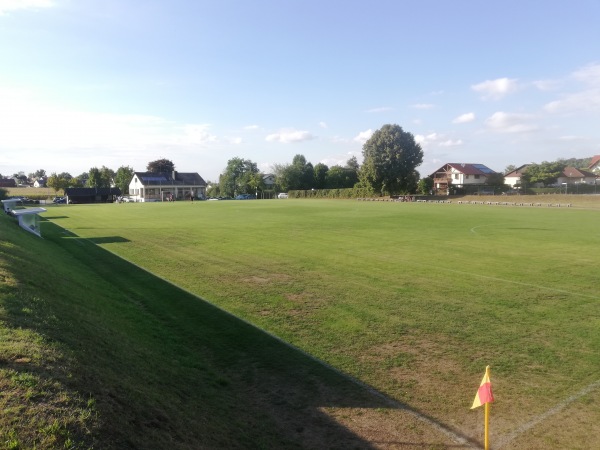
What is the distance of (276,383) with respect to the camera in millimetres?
6820

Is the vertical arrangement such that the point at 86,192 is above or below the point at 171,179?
below

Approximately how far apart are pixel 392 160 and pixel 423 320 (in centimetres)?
7584

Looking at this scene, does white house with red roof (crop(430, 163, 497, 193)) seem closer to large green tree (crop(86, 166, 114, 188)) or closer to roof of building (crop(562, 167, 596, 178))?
roof of building (crop(562, 167, 596, 178))

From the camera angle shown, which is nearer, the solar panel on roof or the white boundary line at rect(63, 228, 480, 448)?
the white boundary line at rect(63, 228, 480, 448)

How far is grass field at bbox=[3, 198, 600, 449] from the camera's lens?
5777 millimetres

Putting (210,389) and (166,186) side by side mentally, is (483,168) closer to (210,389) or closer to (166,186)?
(166,186)

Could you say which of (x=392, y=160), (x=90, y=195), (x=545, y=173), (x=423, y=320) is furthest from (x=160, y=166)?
(x=423, y=320)

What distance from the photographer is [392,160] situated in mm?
82500

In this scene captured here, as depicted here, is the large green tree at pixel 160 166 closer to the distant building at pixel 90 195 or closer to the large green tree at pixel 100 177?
the large green tree at pixel 100 177

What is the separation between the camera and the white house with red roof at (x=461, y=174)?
338 feet

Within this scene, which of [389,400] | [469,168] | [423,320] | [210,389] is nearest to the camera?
[389,400]

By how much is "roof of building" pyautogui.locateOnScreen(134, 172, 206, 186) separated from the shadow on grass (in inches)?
4703

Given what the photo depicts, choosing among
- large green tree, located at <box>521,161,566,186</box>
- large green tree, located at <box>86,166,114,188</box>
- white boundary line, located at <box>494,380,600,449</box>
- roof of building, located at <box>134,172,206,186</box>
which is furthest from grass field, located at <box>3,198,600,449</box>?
large green tree, located at <box>86,166,114,188</box>

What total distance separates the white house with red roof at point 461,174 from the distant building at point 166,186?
6495cm
